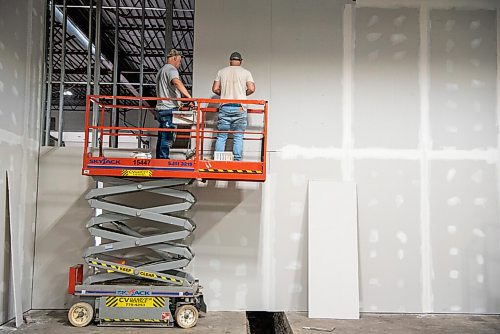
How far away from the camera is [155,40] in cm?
1362

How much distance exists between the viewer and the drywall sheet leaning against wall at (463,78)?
23.7 ft

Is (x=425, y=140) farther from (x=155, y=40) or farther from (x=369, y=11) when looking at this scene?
(x=155, y=40)

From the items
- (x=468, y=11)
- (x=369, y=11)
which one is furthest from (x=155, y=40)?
(x=468, y=11)

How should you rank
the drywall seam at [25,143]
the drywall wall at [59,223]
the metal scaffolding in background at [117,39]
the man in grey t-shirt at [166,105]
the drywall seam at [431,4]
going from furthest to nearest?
the metal scaffolding in background at [117,39] < the drywall seam at [431,4] < the drywall wall at [59,223] < the drywall seam at [25,143] < the man in grey t-shirt at [166,105]

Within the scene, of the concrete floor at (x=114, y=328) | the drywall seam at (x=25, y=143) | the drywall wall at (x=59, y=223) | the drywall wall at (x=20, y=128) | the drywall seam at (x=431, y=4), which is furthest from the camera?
the drywall seam at (x=431, y=4)

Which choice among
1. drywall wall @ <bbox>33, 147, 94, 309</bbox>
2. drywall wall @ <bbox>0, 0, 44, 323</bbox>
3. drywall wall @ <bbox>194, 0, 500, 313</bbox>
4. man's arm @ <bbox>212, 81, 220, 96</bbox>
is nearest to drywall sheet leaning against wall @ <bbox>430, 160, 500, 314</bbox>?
drywall wall @ <bbox>194, 0, 500, 313</bbox>

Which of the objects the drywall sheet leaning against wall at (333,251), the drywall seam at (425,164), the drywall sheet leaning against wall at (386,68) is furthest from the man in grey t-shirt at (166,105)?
the drywall seam at (425,164)

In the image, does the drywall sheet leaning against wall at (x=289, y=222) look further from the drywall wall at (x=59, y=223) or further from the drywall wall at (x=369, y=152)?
the drywall wall at (x=59, y=223)

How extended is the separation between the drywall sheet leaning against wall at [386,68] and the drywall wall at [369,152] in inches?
0.6

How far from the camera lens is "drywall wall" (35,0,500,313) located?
700cm

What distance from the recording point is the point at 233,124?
657cm

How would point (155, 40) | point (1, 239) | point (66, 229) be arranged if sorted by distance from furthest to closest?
1. point (155, 40)
2. point (66, 229)
3. point (1, 239)

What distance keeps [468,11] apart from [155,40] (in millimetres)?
8946

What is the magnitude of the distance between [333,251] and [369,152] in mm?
1645
